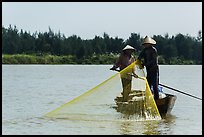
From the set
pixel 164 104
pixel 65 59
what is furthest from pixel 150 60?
pixel 65 59

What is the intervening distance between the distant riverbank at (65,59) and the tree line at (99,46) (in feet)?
0.72

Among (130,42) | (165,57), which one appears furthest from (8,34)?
(165,57)

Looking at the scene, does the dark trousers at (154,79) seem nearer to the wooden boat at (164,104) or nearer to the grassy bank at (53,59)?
the wooden boat at (164,104)

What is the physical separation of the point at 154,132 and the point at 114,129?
0.71m

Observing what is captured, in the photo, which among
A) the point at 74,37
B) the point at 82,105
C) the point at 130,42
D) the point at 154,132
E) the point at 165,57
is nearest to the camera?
the point at 154,132

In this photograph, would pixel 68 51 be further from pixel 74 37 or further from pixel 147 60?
pixel 147 60

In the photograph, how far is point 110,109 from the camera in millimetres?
10297

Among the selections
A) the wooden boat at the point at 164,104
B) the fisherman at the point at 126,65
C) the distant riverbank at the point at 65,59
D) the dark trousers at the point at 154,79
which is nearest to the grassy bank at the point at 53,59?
the distant riverbank at the point at 65,59

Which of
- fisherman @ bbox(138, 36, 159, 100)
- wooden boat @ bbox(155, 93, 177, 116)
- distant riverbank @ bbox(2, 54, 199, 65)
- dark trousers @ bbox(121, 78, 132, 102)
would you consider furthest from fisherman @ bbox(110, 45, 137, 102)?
distant riverbank @ bbox(2, 54, 199, 65)

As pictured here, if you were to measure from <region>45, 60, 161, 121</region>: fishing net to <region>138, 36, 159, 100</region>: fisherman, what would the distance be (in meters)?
0.17

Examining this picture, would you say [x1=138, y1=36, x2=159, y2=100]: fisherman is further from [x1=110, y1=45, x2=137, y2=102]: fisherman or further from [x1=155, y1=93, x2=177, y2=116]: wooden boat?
[x1=110, y1=45, x2=137, y2=102]: fisherman

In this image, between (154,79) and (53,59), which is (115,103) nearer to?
(154,79)

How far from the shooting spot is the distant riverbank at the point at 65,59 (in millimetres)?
60222

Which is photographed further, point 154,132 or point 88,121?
point 88,121
